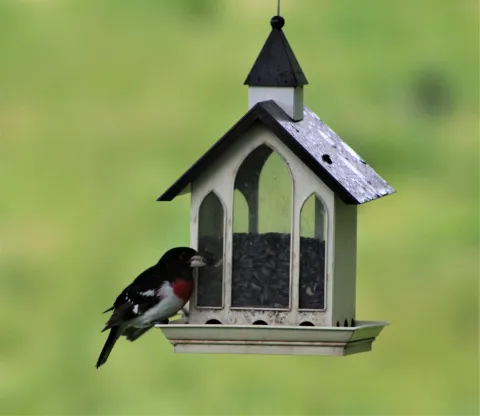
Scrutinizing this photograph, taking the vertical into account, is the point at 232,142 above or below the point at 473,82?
below

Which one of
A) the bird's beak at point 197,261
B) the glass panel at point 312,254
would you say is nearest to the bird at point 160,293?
the bird's beak at point 197,261

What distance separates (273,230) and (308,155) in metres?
0.43

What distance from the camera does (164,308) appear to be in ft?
29.6

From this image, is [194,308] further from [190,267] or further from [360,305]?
[360,305]

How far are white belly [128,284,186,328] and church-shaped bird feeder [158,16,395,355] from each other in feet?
0.27

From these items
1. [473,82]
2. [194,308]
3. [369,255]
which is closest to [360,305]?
[369,255]

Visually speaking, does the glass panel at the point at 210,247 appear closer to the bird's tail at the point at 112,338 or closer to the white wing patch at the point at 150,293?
the white wing patch at the point at 150,293

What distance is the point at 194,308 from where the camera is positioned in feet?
29.2

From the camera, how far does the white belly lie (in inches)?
352

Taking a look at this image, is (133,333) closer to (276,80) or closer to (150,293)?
(150,293)

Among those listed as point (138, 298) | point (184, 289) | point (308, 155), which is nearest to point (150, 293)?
point (138, 298)

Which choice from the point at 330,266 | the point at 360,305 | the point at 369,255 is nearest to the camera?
the point at 330,266

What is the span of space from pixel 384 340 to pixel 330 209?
23.0 ft

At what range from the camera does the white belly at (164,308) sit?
8.94 m
